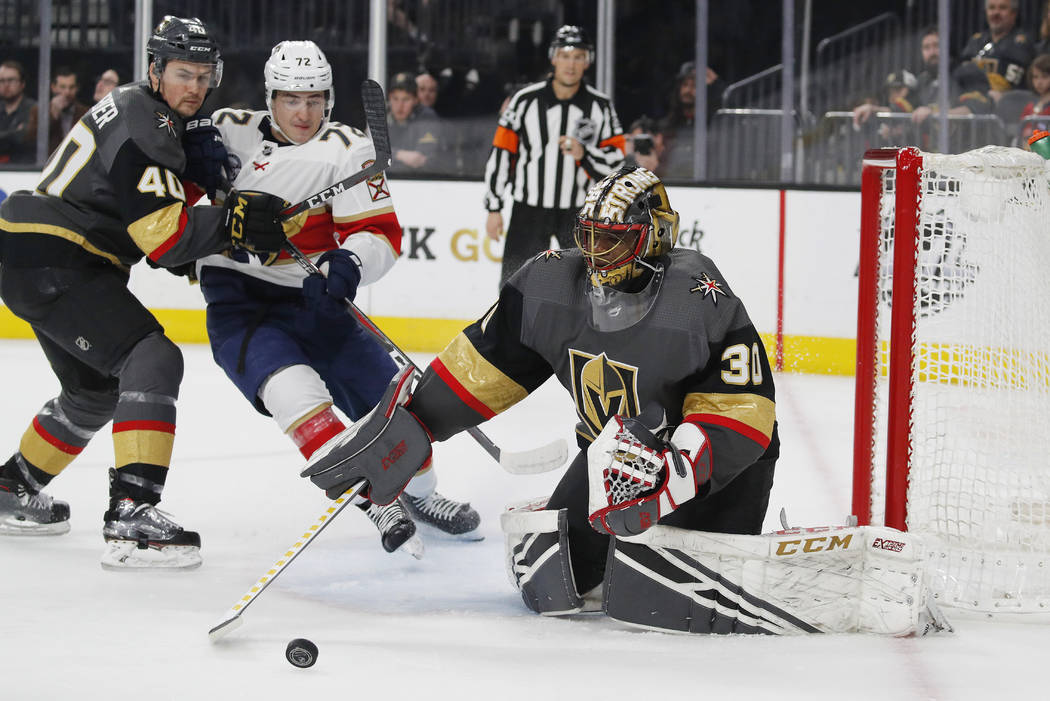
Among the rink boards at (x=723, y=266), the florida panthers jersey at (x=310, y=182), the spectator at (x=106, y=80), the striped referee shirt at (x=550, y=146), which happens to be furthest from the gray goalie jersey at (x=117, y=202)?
the spectator at (x=106, y=80)

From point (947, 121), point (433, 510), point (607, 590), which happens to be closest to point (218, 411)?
point (433, 510)

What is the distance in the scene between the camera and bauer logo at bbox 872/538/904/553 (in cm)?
225

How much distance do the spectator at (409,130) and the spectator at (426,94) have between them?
2cm

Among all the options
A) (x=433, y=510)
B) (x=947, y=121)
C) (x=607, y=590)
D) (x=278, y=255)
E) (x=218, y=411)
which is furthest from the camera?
(x=947, y=121)

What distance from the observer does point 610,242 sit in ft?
7.41

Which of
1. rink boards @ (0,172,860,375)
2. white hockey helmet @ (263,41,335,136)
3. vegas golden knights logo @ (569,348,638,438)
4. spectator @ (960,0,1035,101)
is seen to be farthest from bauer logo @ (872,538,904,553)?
spectator @ (960,0,1035,101)

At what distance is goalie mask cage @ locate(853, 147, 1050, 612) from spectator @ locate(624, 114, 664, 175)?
324 cm

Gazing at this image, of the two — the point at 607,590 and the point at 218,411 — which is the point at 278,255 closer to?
the point at 607,590

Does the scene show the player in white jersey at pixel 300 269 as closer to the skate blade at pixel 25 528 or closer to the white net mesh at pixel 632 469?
the skate blade at pixel 25 528

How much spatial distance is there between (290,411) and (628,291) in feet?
2.51

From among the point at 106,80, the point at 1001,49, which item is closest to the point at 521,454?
the point at 1001,49

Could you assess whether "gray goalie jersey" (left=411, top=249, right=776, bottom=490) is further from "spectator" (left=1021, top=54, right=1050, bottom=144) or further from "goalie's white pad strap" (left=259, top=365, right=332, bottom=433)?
"spectator" (left=1021, top=54, right=1050, bottom=144)

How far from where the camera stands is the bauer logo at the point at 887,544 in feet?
7.37

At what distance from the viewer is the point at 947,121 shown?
5.87 meters
